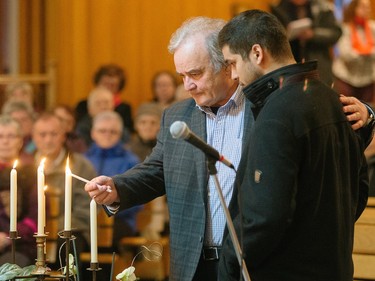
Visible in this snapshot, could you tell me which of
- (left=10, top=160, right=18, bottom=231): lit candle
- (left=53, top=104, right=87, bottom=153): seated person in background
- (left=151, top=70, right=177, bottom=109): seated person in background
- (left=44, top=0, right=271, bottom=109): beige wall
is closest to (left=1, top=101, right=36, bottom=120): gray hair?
(left=53, top=104, right=87, bottom=153): seated person in background

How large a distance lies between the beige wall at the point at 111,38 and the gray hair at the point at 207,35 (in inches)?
268

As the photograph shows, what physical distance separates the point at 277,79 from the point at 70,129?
5536mm

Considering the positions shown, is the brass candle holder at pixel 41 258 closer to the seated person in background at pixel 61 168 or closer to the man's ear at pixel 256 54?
the man's ear at pixel 256 54

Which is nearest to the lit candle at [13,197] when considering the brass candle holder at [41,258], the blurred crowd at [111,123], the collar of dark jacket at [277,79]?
the brass candle holder at [41,258]

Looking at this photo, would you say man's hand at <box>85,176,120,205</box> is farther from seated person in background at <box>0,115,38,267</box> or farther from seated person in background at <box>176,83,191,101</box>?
seated person in background at <box>176,83,191,101</box>

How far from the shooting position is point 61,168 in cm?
681

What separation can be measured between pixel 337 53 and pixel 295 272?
7.20 metres

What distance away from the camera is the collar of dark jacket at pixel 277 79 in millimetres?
3197

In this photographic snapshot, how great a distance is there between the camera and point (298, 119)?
10.2 feet

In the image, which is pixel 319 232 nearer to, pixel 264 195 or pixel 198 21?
pixel 264 195

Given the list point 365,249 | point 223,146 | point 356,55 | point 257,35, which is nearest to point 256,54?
point 257,35

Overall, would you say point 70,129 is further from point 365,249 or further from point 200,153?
point 200,153

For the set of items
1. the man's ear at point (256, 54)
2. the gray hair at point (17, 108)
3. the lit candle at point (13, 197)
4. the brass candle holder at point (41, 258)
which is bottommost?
the brass candle holder at point (41, 258)

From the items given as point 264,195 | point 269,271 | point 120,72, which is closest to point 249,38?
point 264,195
